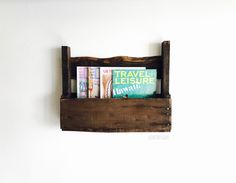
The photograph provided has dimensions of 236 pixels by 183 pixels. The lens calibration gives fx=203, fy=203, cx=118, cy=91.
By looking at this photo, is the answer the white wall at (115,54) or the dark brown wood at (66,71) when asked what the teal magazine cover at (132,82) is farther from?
the dark brown wood at (66,71)

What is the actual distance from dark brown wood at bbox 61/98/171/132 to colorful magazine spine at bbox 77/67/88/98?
0.20ft

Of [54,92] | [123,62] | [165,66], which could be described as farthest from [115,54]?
[54,92]

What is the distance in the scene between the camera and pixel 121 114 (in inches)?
47.8

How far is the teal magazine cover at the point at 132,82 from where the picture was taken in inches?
48.9

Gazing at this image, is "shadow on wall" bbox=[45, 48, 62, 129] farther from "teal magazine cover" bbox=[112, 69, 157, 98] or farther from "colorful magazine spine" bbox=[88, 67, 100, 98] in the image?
"teal magazine cover" bbox=[112, 69, 157, 98]

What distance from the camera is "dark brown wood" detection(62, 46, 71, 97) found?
1.25 m

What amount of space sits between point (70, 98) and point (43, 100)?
0.68 ft

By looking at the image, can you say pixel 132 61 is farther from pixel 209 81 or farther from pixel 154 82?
pixel 209 81

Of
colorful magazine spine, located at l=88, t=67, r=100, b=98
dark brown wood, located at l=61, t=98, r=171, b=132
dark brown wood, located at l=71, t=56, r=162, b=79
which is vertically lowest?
dark brown wood, located at l=61, t=98, r=171, b=132

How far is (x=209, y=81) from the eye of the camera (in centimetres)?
130

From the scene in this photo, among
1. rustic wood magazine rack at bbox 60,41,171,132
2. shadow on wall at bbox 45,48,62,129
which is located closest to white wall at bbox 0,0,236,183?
shadow on wall at bbox 45,48,62,129

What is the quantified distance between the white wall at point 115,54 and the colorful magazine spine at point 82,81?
0.13m

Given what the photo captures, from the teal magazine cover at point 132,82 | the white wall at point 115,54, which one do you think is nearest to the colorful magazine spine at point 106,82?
the teal magazine cover at point 132,82
